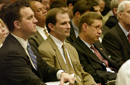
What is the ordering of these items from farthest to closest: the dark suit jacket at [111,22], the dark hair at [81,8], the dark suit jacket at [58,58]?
the dark suit jacket at [111,22] < the dark hair at [81,8] < the dark suit jacket at [58,58]

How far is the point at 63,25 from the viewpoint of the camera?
3000 mm

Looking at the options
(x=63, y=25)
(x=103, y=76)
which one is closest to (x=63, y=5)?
(x=63, y=25)

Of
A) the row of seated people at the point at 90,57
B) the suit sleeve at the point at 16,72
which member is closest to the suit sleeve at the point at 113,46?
the row of seated people at the point at 90,57

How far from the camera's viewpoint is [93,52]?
332 centimetres

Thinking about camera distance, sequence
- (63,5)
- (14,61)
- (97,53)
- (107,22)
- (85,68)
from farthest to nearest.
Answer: (107,22) < (63,5) < (97,53) < (85,68) < (14,61)

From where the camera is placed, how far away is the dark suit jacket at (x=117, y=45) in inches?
147

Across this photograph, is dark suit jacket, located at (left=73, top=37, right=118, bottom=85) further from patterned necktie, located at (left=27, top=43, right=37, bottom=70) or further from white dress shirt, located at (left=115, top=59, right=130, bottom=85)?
white dress shirt, located at (left=115, top=59, right=130, bottom=85)

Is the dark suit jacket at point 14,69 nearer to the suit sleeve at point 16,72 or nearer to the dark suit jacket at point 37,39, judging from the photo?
the suit sleeve at point 16,72

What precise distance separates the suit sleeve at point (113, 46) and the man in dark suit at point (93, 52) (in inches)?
8.3

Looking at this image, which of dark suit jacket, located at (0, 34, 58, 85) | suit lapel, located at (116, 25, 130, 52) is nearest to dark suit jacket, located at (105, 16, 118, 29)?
suit lapel, located at (116, 25, 130, 52)

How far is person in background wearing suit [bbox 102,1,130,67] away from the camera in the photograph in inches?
148

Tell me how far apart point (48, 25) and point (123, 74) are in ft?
4.43

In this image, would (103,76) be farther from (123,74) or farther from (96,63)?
(123,74)

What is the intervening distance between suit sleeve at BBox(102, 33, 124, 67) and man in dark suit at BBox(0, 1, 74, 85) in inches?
58.2
